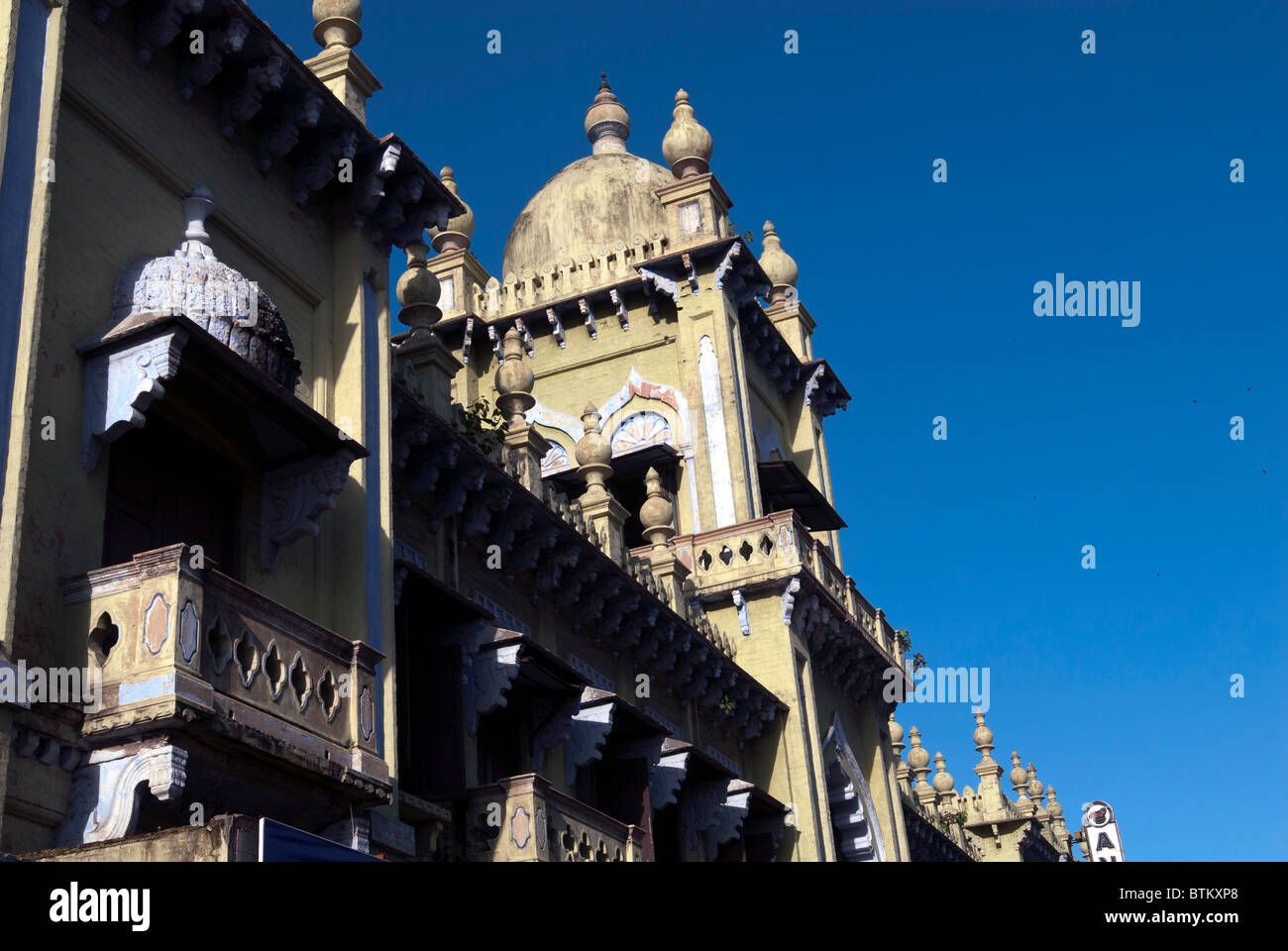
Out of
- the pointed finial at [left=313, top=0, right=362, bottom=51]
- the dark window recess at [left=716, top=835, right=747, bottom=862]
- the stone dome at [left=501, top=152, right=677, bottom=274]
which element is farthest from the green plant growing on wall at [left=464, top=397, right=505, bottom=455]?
the stone dome at [left=501, top=152, right=677, bottom=274]

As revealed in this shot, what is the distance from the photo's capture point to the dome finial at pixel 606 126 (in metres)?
34.0

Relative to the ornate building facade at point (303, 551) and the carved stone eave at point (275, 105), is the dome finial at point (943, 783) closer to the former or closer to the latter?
the ornate building facade at point (303, 551)

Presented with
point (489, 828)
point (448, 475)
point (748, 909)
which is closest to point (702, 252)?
point (448, 475)

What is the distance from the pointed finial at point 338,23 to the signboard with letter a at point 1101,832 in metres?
10.0

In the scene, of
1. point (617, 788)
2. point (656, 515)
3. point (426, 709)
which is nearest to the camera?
point (426, 709)

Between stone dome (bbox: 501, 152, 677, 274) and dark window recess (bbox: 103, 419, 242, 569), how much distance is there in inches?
760

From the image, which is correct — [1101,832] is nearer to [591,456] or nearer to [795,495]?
[591,456]

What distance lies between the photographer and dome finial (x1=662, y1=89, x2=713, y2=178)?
92.9 feet

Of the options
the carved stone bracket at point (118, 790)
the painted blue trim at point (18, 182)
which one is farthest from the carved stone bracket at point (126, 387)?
the carved stone bracket at point (118, 790)

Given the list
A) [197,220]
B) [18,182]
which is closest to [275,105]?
[197,220]

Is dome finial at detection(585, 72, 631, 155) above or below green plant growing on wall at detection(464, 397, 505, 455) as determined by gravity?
above

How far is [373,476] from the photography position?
13516 millimetres

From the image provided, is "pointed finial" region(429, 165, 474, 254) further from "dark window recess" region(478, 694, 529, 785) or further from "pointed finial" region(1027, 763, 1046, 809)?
"pointed finial" region(1027, 763, 1046, 809)

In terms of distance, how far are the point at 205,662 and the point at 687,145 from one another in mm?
Result: 20092
